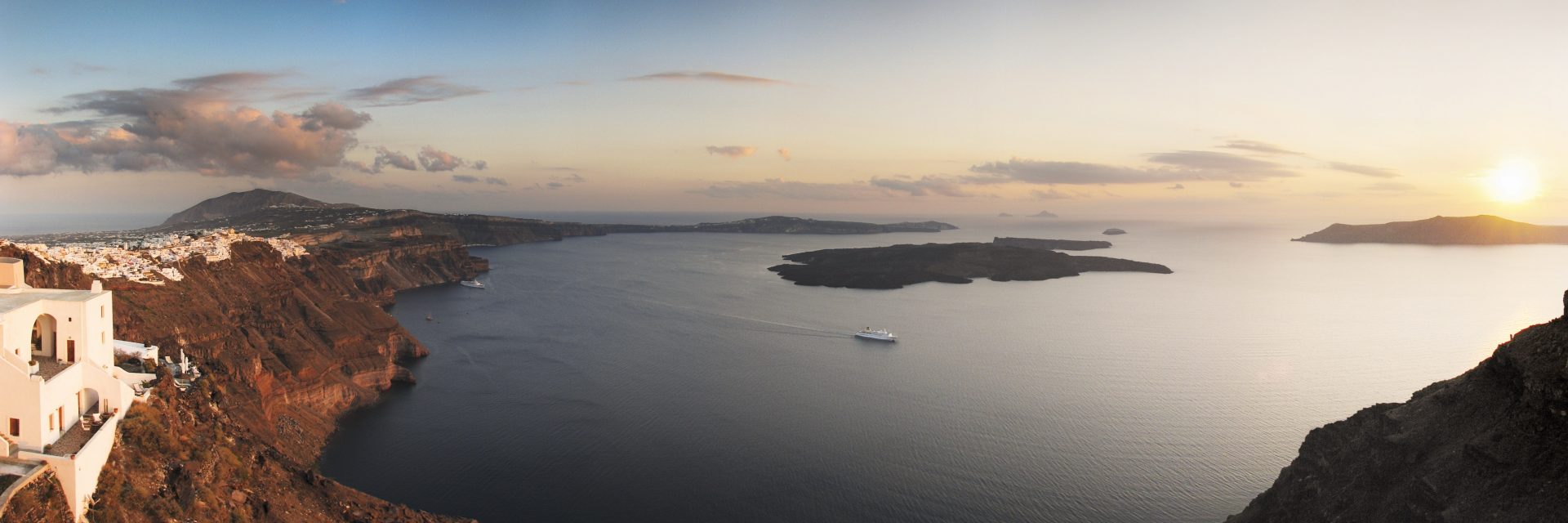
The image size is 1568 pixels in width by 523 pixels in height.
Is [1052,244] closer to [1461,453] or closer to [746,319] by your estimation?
[746,319]

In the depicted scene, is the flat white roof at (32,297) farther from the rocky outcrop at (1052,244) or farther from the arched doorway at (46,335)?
the rocky outcrop at (1052,244)

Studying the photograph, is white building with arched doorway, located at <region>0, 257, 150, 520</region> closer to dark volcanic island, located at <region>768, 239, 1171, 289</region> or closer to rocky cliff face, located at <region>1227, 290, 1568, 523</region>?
rocky cliff face, located at <region>1227, 290, 1568, 523</region>

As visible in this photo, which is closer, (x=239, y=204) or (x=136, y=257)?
(x=136, y=257)

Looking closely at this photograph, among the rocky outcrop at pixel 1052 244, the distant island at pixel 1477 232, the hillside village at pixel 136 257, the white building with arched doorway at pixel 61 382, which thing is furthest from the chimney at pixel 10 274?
the distant island at pixel 1477 232

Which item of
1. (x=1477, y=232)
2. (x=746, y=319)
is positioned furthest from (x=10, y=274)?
(x=1477, y=232)

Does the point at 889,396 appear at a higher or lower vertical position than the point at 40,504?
lower
